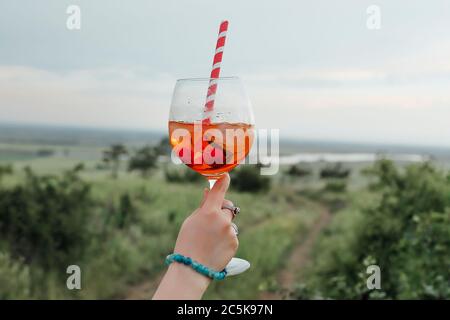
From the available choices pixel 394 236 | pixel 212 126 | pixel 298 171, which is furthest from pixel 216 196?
pixel 298 171

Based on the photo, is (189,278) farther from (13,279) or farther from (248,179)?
(248,179)

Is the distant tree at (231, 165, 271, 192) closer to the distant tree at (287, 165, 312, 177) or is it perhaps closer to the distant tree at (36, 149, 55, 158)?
the distant tree at (287, 165, 312, 177)

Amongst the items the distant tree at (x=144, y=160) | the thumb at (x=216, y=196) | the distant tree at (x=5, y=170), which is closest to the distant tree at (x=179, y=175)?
the distant tree at (x=144, y=160)

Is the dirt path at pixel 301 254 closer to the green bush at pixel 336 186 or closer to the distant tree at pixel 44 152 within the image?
the green bush at pixel 336 186

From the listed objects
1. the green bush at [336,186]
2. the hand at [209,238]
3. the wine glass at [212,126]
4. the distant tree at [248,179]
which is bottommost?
the green bush at [336,186]

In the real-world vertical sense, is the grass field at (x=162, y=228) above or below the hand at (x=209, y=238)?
below

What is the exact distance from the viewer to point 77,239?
4707 mm

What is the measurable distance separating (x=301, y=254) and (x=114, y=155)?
6.51 feet

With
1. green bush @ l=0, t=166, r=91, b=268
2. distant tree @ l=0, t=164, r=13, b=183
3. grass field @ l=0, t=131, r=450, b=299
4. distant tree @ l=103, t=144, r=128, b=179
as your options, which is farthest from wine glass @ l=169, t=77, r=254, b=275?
distant tree @ l=103, t=144, r=128, b=179

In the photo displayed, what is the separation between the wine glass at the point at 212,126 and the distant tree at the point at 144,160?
4069 millimetres

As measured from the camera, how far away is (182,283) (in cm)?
100

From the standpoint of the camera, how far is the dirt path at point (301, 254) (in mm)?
5262
